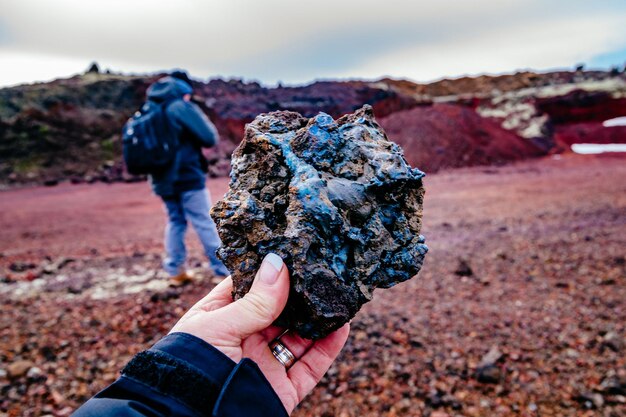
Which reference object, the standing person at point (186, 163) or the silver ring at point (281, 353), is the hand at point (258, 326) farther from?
the standing person at point (186, 163)

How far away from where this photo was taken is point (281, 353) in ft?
6.12

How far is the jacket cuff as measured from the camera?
1409 millimetres

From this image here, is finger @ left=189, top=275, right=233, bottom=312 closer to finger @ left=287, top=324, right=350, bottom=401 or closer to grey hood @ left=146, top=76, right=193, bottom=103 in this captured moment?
finger @ left=287, top=324, right=350, bottom=401

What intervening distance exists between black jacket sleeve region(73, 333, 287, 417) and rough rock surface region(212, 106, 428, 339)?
33 cm

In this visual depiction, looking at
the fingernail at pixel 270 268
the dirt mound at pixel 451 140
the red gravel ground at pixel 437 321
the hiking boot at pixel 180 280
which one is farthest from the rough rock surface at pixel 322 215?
the dirt mound at pixel 451 140

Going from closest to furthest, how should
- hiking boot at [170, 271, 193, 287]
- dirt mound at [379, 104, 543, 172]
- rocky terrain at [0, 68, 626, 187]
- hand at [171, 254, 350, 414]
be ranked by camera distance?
hand at [171, 254, 350, 414] → hiking boot at [170, 271, 193, 287] → dirt mound at [379, 104, 543, 172] → rocky terrain at [0, 68, 626, 187]

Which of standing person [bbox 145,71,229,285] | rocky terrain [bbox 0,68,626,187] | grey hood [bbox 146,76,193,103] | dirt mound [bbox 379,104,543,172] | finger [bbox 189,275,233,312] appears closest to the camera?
finger [bbox 189,275,233,312]

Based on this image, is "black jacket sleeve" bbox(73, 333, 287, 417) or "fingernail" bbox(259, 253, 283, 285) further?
"fingernail" bbox(259, 253, 283, 285)

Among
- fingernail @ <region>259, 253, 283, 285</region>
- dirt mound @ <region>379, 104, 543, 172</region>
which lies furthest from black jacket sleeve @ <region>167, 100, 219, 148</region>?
dirt mound @ <region>379, 104, 543, 172</region>

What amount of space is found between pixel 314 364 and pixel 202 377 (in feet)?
2.09

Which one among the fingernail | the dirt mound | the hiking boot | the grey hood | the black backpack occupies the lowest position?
the hiking boot

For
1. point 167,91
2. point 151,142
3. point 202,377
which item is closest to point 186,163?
point 151,142

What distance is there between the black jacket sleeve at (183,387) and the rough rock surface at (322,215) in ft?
1.07

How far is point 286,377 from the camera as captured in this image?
1.84m
